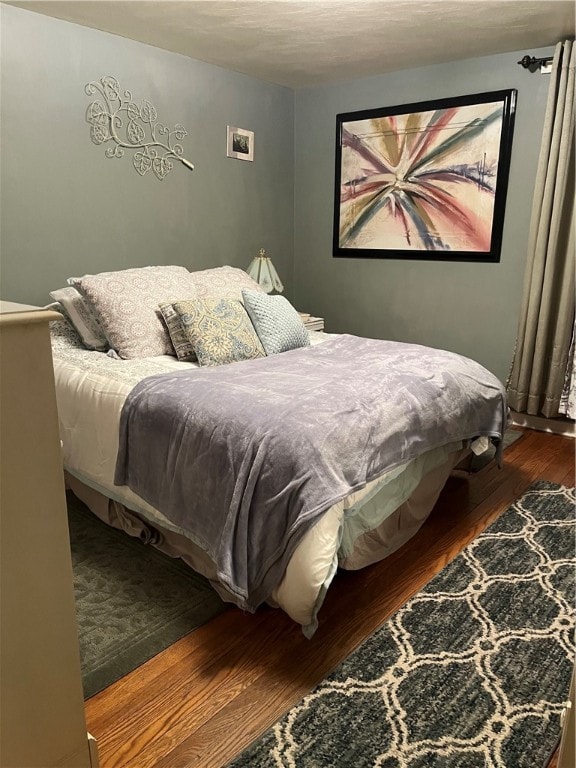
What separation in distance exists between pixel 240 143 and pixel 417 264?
154 centimetres

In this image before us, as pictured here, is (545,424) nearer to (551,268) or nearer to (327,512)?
(551,268)

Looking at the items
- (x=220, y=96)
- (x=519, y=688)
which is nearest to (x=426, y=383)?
(x=519, y=688)

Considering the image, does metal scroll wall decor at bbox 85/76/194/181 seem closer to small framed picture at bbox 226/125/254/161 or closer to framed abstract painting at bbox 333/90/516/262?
small framed picture at bbox 226/125/254/161

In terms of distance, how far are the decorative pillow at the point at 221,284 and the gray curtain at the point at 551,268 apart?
5.61 feet

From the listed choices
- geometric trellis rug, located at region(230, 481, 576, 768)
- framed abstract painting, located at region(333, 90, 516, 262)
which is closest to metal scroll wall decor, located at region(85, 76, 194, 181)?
framed abstract painting, located at region(333, 90, 516, 262)

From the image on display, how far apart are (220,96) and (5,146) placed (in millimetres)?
1567

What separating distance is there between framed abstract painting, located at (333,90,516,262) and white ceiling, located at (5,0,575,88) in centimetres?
35

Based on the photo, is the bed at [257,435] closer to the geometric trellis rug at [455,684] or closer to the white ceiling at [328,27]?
the geometric trellis rug at [455,684]

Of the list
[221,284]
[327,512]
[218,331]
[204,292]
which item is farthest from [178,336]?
[327,512]

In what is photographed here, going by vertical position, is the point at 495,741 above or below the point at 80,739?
below

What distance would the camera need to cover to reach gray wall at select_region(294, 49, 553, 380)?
364cm

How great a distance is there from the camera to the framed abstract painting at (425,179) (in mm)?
3744

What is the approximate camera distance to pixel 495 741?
58.3 inches

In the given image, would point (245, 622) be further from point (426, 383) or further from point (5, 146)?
point (5, 146)
